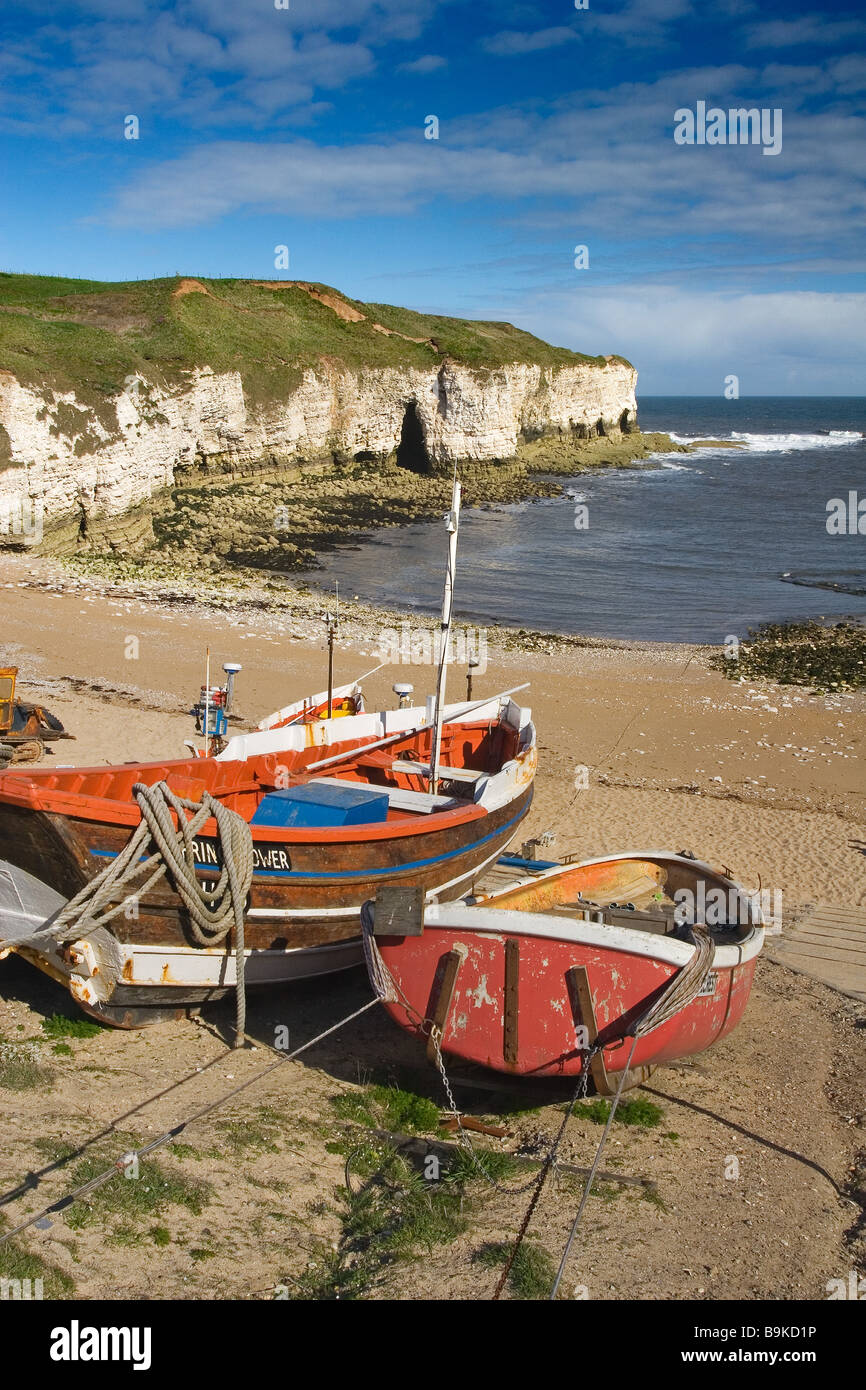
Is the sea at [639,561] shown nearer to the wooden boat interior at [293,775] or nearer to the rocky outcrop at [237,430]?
the rocky outcrop at [237,430]

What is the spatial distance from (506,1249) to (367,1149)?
163cm

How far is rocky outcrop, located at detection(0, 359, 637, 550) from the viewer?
115ft

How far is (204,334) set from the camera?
53750 mm

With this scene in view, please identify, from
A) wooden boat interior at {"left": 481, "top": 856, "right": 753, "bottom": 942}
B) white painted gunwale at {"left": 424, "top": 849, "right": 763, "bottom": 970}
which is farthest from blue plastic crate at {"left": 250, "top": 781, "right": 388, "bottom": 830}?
white painted gunwale at {"left": 424, "top": 849, "right": 763, "bottom": 970}

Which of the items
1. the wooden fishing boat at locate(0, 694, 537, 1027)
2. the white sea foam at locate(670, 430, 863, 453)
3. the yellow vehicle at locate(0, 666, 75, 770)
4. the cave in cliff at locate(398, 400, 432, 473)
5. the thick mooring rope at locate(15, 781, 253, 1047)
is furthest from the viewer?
the white sea foam at locate(670, 430, 863, 453)

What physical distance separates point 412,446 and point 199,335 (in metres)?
16.0

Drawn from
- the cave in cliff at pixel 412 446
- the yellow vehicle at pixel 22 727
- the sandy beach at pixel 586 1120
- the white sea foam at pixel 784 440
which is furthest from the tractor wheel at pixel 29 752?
the white sea foam at pixel 784 440

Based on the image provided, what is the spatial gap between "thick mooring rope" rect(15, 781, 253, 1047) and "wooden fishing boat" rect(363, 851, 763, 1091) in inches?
59.3

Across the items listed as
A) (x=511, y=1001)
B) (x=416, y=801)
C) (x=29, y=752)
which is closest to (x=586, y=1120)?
(x=511, y=1001)

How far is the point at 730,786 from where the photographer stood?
60.2ft

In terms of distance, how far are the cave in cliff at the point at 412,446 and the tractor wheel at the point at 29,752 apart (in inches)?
1960

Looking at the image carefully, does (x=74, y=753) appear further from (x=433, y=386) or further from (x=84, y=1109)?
(x=433, y=386)

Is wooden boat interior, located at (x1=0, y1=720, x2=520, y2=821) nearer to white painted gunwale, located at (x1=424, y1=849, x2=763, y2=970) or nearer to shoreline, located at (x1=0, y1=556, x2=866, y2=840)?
white painted gunwale, located at (x1=424, y1=849, x2=763, y2=970)
